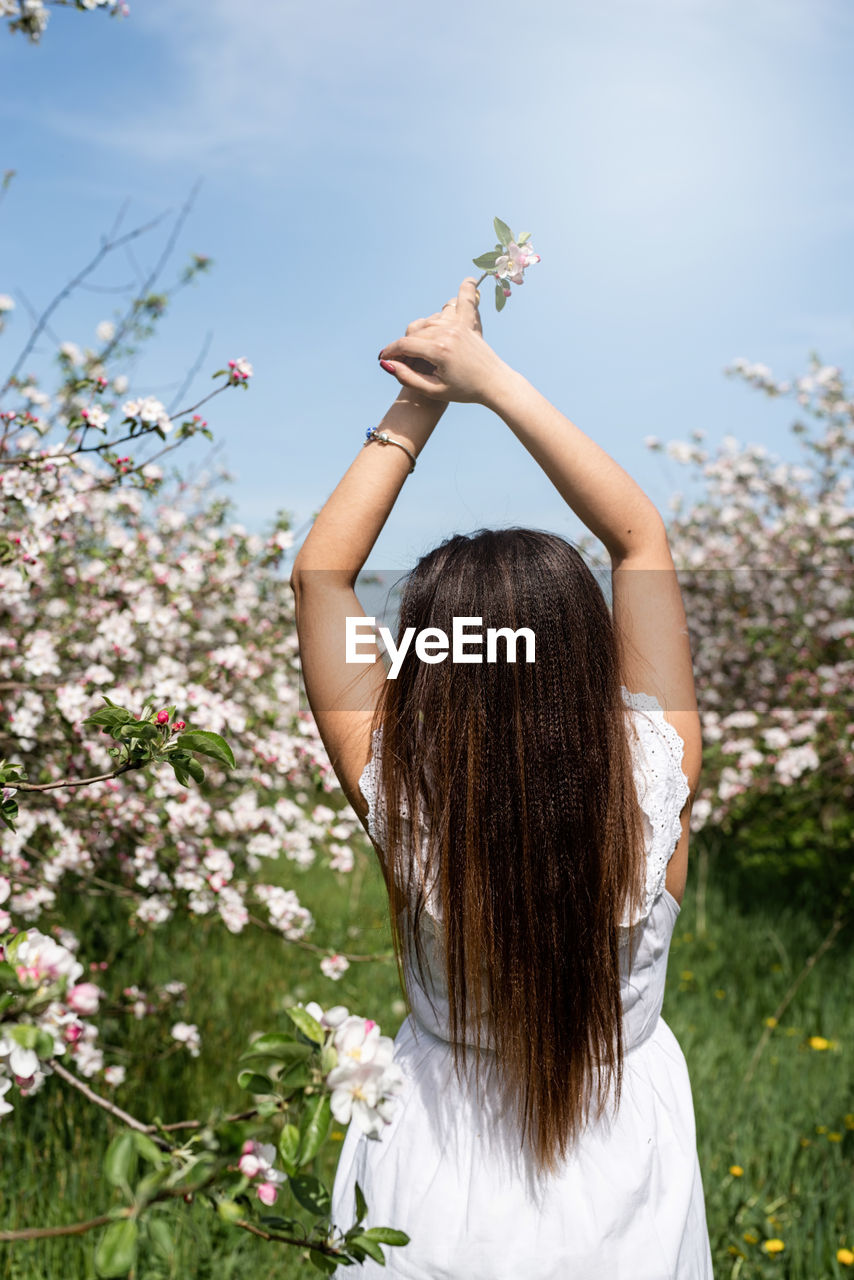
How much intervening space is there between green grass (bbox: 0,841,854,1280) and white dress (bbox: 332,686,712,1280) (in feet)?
2.22

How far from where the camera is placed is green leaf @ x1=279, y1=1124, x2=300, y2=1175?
2.59ft

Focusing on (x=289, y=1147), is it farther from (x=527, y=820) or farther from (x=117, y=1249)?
(x=527, y=820)

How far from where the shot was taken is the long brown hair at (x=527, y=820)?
119 centimetres

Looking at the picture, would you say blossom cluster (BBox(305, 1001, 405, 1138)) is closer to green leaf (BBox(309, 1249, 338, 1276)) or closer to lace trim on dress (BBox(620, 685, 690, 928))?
green leaf (BBox(309, 1249, 338, 1276))

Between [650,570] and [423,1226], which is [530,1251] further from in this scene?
[650,570]

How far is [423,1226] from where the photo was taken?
1.29 m

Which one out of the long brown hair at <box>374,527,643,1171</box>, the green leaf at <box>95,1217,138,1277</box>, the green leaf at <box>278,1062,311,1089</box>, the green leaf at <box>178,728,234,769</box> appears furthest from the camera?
the long brown hair at <box>374,527,643,1171</box>

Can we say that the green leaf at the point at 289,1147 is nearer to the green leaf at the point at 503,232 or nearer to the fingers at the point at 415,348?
the fingers at the point at 415,348

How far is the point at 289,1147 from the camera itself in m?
0.79

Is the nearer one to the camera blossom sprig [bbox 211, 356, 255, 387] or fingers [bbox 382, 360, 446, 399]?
fingers [bbox 382, 360, 446, 399]

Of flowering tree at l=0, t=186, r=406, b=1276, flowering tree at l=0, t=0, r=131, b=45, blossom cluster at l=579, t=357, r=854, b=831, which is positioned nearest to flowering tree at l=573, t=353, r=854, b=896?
blossom cluster at l=579, t=357, r=854, b=831

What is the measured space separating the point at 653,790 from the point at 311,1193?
0.64 meters

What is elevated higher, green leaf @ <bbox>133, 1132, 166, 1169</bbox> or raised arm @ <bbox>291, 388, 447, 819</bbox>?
raised arm @ <bbox>291, 388, 447, 819</bbox>

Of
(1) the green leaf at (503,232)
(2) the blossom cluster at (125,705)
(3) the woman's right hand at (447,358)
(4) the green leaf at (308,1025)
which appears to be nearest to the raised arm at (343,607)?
(3) the woman's right hand at (447,358)
